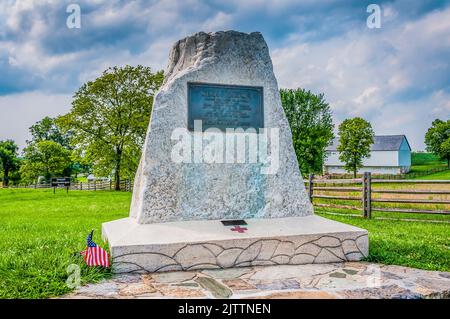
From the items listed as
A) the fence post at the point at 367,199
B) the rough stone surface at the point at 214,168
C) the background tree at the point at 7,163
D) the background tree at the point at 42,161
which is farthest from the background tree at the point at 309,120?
the background tree at the point at 7,163

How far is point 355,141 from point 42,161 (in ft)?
118

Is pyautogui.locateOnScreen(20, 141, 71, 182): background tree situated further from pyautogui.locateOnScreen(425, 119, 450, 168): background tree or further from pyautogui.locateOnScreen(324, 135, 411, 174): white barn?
pyautogui.locateOnScreen(425, 119, 450, 168): background tree

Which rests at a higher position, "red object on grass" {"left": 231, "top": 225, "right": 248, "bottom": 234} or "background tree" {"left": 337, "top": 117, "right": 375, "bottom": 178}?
"background tree" {"left": 337, "top": 117, "right": 375, "bottom": 178}

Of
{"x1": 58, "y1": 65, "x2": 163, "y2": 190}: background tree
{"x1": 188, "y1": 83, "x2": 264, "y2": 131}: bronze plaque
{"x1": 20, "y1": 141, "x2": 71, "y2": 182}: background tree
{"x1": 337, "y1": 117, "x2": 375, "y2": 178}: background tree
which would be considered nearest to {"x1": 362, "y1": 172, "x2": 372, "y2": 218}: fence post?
{"x1": 188, "y1": 83, "x2": 264, "y2": 131}: bronze plaque

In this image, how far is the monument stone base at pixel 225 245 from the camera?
4055mm

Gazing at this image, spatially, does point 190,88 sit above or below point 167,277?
above

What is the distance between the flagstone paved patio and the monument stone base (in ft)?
0.46

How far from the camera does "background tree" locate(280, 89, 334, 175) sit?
2898 centimetres

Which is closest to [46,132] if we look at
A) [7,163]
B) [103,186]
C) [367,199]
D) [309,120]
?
[7,163]

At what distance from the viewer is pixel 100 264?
3.93 meters
